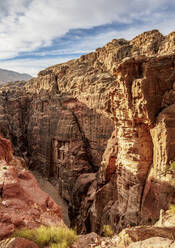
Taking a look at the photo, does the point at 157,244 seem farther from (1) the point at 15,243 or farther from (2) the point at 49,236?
(1) the point at 15,243

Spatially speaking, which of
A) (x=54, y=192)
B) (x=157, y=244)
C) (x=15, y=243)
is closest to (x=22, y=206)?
(x=15, y=243)

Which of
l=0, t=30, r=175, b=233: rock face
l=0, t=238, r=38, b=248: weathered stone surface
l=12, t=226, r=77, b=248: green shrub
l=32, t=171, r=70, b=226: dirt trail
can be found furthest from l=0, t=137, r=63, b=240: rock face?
l=32, t=171, r=70, b=226: dirt trail

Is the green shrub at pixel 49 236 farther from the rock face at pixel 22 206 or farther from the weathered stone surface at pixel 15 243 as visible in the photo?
the weathered stone surface at pixel 15 243

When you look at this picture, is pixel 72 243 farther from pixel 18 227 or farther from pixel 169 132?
pixel 169 132

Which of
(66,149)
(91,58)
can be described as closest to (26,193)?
(66,149)

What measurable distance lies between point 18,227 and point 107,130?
1962cm

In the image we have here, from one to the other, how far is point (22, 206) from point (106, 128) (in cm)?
1883

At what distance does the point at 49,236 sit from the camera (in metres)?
4.88

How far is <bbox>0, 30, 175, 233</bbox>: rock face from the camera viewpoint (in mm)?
10914

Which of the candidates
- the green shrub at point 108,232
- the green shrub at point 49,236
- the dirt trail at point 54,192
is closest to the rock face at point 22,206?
the green shrub at point 49,236

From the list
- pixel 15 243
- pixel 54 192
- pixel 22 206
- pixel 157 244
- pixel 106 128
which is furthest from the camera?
pixel 54 192

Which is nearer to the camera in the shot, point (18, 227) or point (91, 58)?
point (18, 227)

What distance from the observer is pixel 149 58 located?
11273 mm

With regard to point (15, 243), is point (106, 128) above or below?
above
